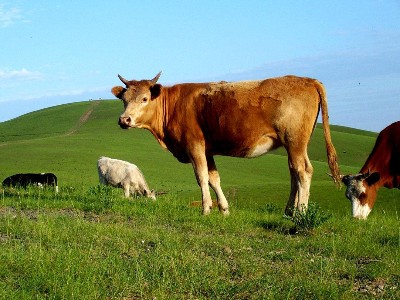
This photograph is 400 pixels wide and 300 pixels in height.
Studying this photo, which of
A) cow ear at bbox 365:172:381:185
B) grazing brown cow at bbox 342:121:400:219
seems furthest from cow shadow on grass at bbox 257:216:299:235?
cow ear at bbox 365:172:381:185

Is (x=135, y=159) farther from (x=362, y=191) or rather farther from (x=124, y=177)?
(x=362, y=191)

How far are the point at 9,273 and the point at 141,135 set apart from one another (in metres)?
67.5

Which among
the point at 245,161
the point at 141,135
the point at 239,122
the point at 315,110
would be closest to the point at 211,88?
the point at 239,122

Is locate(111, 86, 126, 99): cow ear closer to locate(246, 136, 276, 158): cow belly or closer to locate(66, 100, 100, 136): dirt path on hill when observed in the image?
locate(246, 136, 276, 158): cow belly

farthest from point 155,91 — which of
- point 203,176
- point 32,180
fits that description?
point 32,180

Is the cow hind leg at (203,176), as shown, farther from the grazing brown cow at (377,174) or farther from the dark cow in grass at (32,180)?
the dark cow in grass at (32,180)

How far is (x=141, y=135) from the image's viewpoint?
75.3 m

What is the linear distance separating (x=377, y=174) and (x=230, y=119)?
4.79m

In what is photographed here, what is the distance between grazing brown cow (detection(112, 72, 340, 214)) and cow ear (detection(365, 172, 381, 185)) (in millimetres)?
1929

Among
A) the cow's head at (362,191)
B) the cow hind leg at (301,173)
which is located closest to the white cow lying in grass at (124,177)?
the cow's head at (362,191)

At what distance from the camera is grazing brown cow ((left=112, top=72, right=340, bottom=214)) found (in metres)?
13.6

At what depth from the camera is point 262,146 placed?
542 inches

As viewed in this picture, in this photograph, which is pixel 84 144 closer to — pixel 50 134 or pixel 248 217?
pixel 50 134

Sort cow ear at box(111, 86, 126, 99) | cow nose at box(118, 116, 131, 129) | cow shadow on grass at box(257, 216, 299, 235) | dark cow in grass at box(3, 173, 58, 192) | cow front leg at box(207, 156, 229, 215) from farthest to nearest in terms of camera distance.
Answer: dark cow in grass at box(3, 173, 58, 192) < cow ear at box(111, 86, 126, 99) < cow front leg at box(207, 156, 229, 215) < cow nose at box(118, 116, 131, 129) < cow shadow on grass at box(257, 216, 299, 235)
